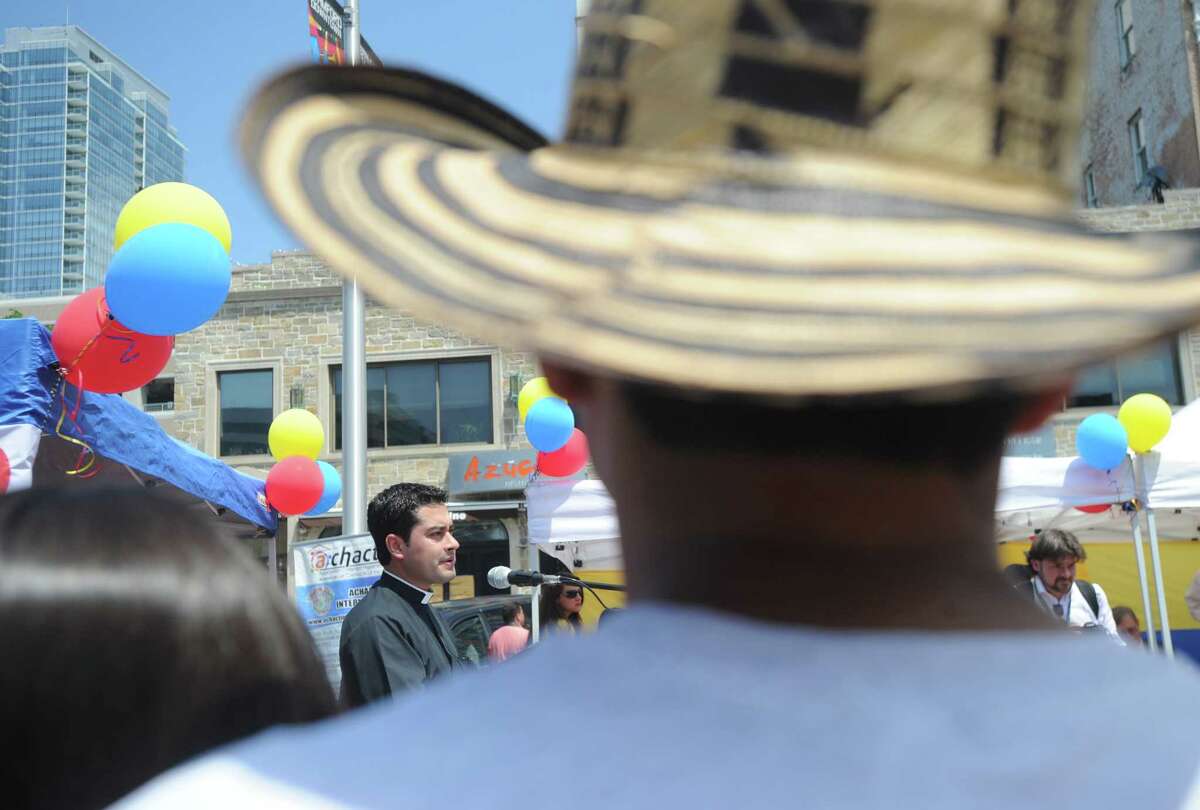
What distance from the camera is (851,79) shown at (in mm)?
677

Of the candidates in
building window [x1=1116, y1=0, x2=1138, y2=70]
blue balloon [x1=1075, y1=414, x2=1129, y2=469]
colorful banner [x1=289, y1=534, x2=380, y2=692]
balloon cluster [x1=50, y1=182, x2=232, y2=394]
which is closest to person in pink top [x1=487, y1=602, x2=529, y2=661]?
colorful banner [x1=289, y1=534, x2=380, y2=692]

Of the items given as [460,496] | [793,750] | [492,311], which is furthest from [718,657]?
[460,496]

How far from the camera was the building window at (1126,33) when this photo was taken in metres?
22.0

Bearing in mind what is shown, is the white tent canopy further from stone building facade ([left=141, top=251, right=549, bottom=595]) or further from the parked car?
stone building facade ([left=141, top=251, right=549, bottom=595])

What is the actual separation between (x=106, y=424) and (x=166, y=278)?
4.96 feet

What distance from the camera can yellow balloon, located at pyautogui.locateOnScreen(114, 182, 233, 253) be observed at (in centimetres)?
400

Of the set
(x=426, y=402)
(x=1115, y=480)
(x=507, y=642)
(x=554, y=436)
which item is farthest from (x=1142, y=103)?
(x=507, y=642)

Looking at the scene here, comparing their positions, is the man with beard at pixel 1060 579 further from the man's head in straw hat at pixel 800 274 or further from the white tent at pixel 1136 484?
the man's head in straw hat at pixel 800 274

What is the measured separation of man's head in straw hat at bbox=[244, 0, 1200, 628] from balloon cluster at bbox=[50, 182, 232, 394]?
337 centimetres

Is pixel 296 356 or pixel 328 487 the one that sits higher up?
pixel 296 356

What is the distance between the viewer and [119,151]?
461 feet

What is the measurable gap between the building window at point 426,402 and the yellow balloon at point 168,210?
12.8 m

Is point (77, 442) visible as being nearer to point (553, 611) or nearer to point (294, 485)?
point (294, 485)

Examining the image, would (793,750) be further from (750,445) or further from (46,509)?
(46,509)
